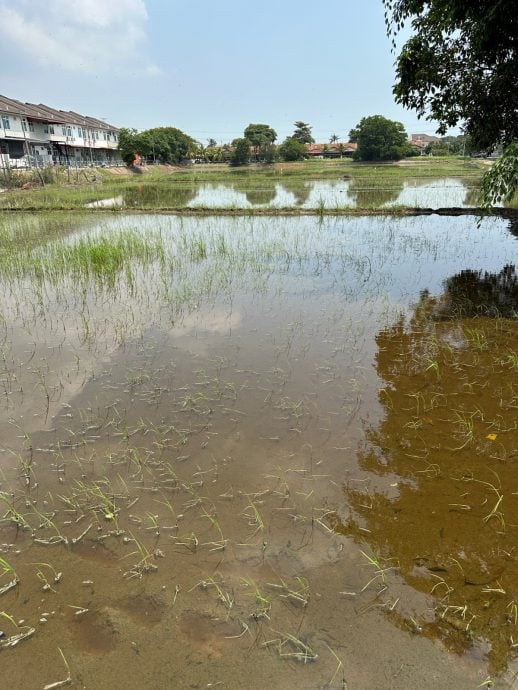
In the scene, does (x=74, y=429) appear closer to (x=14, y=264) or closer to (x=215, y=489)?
(x=215, y=489)

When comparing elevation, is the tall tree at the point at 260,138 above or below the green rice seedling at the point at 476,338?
above

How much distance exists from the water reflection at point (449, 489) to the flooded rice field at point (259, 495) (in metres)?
0.01

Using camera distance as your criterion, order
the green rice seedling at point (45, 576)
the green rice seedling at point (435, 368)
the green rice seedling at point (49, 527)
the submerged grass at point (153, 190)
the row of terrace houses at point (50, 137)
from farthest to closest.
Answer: the row of terrace houses at point (50, 137) → the submerged grass at point (153, 190) → the green rice seedling at point (435, 368) → the green rice seedling at point (49, 527) → the green rice seedling at point (45, 576)

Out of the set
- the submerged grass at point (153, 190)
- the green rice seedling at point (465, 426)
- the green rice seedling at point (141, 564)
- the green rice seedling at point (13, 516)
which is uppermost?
the submerged grass at point (153, 190)

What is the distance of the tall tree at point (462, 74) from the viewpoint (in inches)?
254

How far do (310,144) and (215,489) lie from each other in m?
79.9

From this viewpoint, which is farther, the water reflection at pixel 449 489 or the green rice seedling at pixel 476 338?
the green rice seedling at pixel 476 338

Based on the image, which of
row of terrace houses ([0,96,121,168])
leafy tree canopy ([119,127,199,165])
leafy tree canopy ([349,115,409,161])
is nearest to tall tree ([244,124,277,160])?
leafy tree canopy ([119,127,199,165])

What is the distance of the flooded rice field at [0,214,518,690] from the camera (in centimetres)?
193

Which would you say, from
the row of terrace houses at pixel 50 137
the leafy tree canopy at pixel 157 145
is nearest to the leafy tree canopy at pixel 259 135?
the leafy tree canopy at pixel 157 145

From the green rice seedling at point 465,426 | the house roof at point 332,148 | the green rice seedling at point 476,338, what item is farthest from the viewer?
the house roof at point 332,148

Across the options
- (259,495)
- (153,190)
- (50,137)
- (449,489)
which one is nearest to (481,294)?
(449,489)

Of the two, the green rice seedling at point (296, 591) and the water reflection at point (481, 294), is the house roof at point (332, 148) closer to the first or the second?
the water reflection at point (481, 294)

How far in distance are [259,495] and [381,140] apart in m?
57.1
